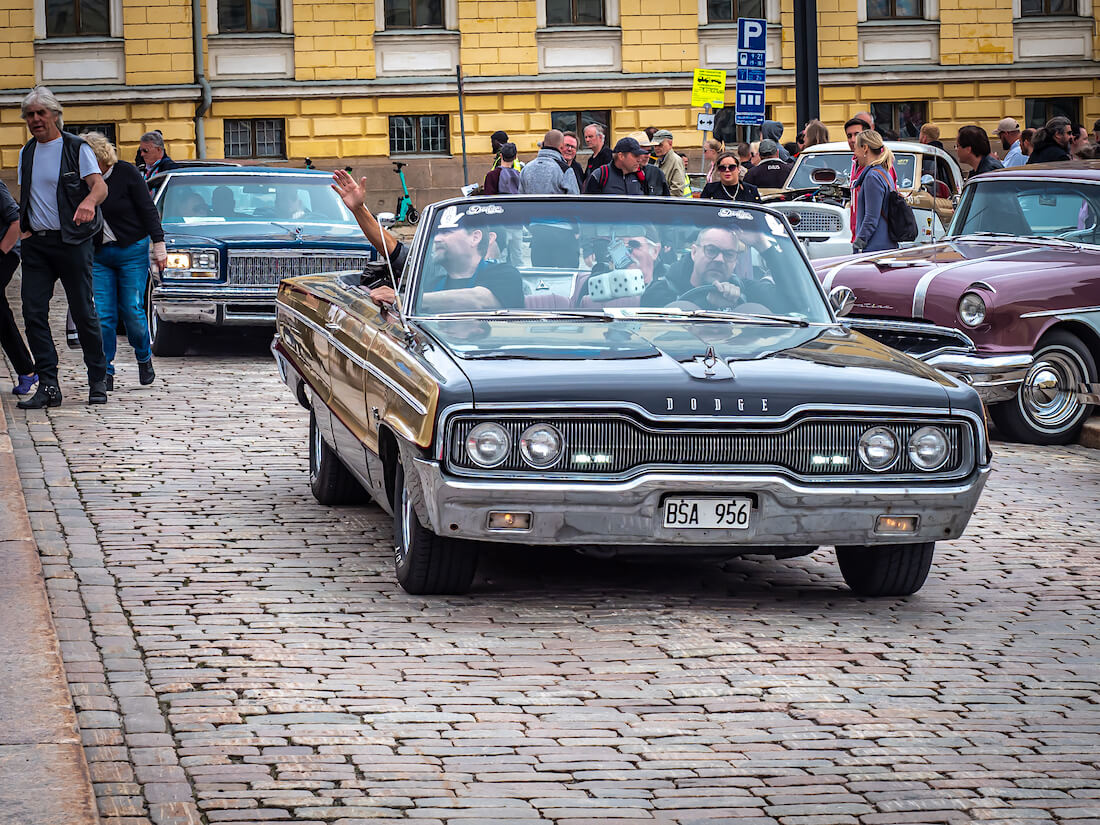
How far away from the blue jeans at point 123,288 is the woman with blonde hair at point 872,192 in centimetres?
536

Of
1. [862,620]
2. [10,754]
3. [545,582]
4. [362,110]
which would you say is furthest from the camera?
[362,110]

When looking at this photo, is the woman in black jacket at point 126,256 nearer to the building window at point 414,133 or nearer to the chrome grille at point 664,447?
the chrome grille at point 664,447

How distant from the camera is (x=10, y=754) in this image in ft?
15.4

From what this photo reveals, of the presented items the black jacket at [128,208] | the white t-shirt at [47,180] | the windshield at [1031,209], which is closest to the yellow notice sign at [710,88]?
the windshield at [1031,209]

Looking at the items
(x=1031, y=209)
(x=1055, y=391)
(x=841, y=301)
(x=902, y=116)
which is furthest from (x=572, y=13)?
(x=841, y=301)

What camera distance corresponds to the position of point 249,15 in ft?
123

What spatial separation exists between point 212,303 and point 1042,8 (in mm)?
27598

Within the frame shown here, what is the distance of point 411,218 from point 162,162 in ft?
42.5

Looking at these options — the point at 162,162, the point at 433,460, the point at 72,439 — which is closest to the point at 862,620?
the point at 433,460

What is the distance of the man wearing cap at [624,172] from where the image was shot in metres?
15.4

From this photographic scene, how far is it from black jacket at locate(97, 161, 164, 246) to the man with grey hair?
5.31m

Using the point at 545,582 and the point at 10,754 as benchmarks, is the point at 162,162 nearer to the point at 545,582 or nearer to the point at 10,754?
the point at 545,582

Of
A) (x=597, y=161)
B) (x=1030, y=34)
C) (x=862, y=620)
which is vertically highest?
(x=1030, y=34)

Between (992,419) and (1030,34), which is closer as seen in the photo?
(992,419)
